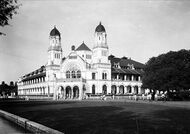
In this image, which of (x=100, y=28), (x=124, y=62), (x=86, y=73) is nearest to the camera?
(x=86, y=73)

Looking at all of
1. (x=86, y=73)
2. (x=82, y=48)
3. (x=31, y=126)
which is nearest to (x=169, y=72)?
(x=86, y=73)

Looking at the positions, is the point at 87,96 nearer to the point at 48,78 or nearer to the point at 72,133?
the point at 48,78

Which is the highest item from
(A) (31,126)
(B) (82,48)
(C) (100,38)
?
(C) (100,38)

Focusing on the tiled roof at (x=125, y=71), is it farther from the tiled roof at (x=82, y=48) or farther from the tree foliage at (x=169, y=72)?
the tree foliage at (x=169, y=72)

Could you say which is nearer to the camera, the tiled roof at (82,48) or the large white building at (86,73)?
the large white building at (86,73)

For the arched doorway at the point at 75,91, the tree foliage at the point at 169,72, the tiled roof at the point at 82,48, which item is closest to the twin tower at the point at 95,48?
the tiled roof at the point at 82,48

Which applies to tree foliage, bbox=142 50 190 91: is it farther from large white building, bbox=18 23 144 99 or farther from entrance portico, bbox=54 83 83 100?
large white building, bbox=18 23 144 99

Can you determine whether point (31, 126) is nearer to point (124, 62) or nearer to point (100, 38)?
point (100, 38)

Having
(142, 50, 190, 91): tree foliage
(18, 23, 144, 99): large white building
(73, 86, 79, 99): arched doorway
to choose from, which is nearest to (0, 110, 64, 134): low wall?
(142, 50, 190, 91): tree foliage
